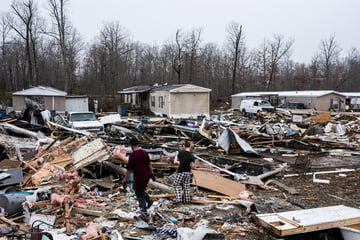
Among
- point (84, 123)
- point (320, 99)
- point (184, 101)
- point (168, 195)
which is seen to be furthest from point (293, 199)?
point (320, 99)

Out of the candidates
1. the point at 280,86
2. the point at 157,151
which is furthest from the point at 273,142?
the point at 280,86

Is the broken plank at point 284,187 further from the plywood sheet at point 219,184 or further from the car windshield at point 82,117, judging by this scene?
the car windshield at point 82,117

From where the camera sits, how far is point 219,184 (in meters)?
8.28

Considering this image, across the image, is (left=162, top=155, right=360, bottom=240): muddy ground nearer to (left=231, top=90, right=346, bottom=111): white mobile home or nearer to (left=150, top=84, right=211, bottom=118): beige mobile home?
(left=150, top=84, right=211, bottom=118): beige mobile home

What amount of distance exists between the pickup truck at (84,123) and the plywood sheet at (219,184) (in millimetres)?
10030

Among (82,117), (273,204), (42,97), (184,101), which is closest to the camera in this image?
(273,204)

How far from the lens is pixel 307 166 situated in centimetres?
1102

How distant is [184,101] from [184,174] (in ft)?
76.6

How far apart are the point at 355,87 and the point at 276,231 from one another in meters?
62.9

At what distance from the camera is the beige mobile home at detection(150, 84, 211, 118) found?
29.6 meters

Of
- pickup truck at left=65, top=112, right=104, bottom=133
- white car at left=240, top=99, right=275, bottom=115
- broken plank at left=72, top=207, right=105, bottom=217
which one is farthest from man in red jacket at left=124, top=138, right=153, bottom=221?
white car at left=240, top=99, right=275, bottom=115

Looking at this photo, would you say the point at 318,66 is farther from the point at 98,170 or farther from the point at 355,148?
the point at 98,170

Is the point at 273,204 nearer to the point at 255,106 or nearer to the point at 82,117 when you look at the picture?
the point at 82,117

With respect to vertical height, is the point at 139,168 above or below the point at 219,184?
above
